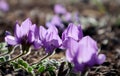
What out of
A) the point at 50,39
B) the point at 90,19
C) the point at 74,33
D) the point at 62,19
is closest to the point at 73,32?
the point at 74,33

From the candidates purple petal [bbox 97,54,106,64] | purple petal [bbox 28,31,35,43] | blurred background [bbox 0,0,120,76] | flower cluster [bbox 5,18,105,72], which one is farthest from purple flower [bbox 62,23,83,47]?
blurred background [bbox 0,0,120,76]

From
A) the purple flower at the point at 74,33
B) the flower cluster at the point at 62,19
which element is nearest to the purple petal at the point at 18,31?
the purple flower at the point at 74,33

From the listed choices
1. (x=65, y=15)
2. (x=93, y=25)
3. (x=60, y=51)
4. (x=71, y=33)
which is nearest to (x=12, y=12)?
(x=65, y=15)

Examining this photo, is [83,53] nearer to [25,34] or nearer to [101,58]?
[101,58]

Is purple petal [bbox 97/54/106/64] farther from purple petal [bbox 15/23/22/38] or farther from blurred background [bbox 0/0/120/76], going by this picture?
blurred background [bbox 0/0/120/76]

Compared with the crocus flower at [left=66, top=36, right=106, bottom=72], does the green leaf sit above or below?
below

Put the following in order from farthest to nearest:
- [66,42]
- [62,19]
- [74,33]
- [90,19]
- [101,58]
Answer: [90,19]
[62,19]
[74,33]
[66,42]
[101,58]

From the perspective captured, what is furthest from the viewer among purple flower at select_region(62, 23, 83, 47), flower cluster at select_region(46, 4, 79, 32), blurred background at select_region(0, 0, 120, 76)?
flower cluster at select_region(46, 4, 79, 32)
